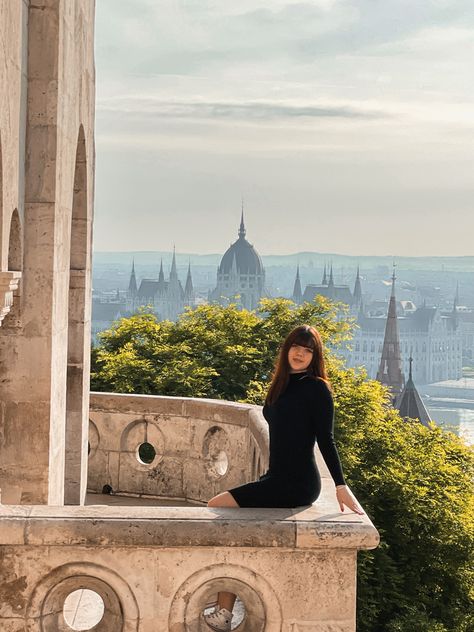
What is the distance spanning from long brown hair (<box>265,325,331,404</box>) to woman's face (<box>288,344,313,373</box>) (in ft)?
0.06

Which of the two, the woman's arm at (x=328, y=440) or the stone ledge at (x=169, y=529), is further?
the woman's arm at (x=328, y=440)

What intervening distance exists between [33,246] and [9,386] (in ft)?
3.11

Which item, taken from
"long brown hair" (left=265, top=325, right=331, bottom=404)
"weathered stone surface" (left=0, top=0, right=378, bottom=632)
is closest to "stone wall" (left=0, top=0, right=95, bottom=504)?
"weathered stone surface" (left=0, top=0, right=378, bottom=632)

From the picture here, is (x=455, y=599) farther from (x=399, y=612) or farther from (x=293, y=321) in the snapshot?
(x=293, y=321)

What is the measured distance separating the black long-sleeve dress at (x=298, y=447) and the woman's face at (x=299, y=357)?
65 millimetres

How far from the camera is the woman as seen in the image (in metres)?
5.82

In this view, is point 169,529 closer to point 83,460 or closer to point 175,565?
point 175,565

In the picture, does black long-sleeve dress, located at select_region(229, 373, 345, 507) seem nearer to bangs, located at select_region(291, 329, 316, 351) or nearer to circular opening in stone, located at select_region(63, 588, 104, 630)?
bangs, located at select_region(291, 329, 316, 351)

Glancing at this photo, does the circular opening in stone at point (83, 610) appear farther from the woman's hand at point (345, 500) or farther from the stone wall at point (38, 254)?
the woman's hand at point (345, 500)

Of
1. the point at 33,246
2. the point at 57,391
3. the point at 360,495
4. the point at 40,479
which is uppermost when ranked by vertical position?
the point at 33,246

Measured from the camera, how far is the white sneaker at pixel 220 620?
18.0 ft

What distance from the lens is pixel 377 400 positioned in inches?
1140

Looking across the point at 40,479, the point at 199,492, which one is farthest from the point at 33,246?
the point at 199,492

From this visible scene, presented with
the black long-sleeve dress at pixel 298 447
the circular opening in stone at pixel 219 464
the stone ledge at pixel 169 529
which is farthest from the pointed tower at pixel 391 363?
the stone ledge at pixel 169 529
